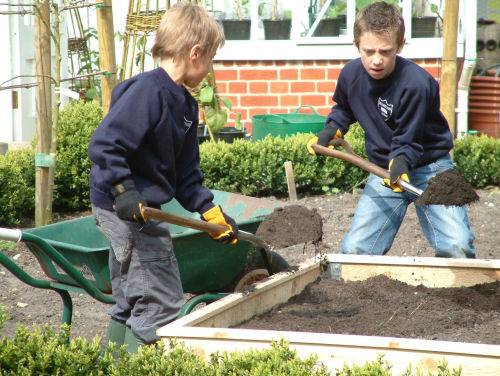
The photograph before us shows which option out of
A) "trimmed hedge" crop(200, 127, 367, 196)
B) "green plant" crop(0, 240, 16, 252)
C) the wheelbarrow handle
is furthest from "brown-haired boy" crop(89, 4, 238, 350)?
"trimmed hedge" crop(200, 127, 367, 196)

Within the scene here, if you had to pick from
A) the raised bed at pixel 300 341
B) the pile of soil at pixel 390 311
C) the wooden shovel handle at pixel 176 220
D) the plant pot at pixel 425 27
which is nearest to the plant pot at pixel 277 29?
the plant pot at pixel 425 27

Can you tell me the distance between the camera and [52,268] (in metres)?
4.35

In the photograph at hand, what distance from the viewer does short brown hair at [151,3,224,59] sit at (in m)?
3.97

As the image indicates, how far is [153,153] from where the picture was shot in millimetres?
3924

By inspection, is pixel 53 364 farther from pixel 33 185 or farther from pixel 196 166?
pixel 33 185

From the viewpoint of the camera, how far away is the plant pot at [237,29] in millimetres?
11406

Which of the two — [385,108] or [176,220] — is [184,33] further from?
[385,108]

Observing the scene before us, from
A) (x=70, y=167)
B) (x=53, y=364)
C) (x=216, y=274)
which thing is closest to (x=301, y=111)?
(x=70, y=167)

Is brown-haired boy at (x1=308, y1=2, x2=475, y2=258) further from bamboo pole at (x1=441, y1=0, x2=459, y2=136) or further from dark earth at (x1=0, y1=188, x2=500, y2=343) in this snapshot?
bamboo pole at (x1=441, y1=0, x2=459, y2=136)

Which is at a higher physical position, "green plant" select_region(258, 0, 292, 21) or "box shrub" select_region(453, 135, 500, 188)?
"green plant" select_region(258, 0, 292, 21)

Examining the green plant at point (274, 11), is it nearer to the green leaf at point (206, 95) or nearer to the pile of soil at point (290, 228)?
the green leaf at point (206, 95)

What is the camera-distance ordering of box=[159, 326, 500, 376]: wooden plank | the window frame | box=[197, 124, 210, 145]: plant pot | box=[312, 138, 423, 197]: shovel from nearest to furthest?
box=[159, 326, 500, 376]: wooden plank
box=[312, 138, 423, 197]: shovel
box=[197, 124, 210, 145]: plant pot
the window frame

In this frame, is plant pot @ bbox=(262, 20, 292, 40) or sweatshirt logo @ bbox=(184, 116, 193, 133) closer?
sweatshirt logo @ bbox=(184, 116, 193, 133)

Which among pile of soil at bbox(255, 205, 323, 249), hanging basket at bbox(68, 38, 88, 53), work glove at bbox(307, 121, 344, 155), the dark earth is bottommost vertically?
the dark earth
